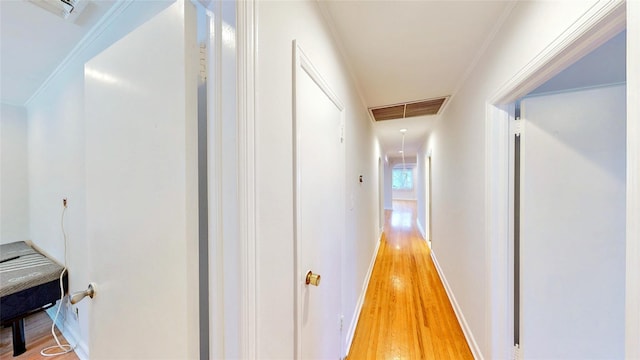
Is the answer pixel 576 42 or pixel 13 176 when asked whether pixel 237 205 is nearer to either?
pixel 576 42

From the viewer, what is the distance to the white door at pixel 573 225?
1.20m

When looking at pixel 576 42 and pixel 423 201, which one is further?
pixel 423 201

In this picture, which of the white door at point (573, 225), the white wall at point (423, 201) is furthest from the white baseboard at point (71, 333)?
the white wall at point (423, 201)

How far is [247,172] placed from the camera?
55 centimetres

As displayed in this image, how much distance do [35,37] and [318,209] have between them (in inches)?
80.2

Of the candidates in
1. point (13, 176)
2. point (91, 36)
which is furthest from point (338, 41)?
point (13, 176)

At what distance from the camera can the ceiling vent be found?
2656 millimetres

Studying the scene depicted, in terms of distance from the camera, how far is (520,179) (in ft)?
4.27

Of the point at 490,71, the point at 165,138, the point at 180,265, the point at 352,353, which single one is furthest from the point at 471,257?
the point at 165,138

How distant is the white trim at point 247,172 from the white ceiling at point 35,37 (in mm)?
1067

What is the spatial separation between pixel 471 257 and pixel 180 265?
6.88 feet

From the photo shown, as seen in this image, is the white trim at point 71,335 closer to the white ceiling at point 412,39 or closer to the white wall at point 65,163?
the white wall at point 65,163

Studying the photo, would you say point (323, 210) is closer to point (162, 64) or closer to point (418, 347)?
point (162, 64)

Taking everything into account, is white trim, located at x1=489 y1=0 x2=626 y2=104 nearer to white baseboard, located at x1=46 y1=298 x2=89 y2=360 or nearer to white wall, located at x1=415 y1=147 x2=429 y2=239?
white baseboard, located at x1=46 y1=298 x2=89 y2=360
